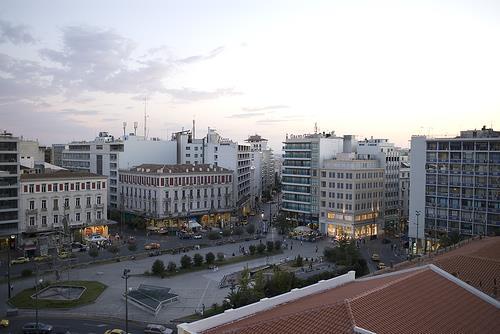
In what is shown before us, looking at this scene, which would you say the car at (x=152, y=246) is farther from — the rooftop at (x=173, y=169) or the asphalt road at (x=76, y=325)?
the asphalt road at (x=76, y=325)

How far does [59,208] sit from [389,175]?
168ft

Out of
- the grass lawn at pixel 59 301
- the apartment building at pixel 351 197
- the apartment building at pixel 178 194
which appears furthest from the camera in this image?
the apartment building at pixel 178 194

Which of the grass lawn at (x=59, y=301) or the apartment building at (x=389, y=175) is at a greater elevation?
the apartment building at (x=389, y=175)

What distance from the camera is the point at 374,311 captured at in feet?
62.6

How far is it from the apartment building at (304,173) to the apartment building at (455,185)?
731 inches

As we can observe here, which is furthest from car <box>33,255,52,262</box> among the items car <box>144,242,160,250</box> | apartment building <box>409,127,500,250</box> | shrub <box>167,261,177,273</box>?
apartment building <box>409,127,500,250</box>

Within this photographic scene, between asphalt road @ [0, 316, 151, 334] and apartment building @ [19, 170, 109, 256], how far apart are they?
21171 millimetres

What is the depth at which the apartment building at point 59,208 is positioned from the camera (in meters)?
60.3

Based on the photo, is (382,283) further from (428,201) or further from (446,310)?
(428,201)

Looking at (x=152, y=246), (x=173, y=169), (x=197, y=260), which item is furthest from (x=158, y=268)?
(x=173, y=169)

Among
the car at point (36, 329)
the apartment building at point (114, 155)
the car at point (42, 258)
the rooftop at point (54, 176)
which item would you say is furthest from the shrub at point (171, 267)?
the apartment building at point (114, 155)

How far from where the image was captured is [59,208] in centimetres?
6419

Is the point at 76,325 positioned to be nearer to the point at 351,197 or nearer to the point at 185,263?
the point at 185,263

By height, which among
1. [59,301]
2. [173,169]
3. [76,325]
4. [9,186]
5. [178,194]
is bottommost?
[76,325]
